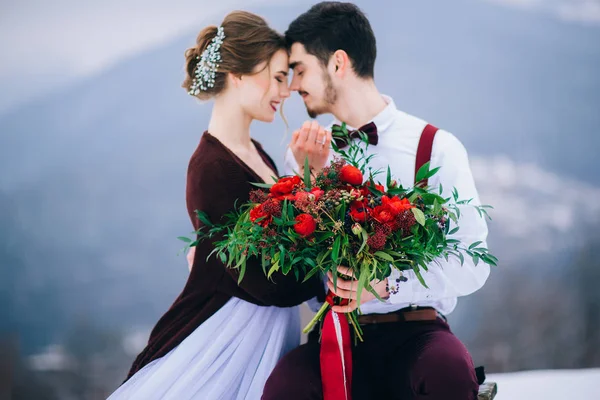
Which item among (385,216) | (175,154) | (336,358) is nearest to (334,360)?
(336,358)

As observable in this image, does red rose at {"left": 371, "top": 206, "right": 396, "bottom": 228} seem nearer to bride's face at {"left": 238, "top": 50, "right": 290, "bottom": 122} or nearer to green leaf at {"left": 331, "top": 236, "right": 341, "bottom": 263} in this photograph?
green leaf at {"left": 331, "top": 236, "right": 341, "bottom": 263}

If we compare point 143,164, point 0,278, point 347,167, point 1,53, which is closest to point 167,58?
point 143,164

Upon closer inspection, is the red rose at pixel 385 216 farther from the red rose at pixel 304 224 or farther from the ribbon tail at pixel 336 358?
the ribbon tail at pixel 336 358

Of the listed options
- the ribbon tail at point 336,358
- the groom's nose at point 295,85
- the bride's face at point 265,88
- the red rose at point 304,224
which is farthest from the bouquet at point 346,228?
the groom's nose at point 295,85

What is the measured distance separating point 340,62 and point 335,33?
127mm

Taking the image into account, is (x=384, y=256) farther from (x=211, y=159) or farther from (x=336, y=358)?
(x=211, y=159)

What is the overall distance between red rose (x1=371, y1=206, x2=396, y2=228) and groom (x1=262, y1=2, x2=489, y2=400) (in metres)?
0.23

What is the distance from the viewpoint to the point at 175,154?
5.13 m

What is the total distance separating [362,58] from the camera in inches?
116

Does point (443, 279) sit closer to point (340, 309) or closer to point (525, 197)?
point (340, 309)

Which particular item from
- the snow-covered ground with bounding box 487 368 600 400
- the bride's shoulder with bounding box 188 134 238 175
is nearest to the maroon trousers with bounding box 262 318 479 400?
the bride's shoulder with bounding box 188 134 238 175

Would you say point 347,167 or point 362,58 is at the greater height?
point 362,58

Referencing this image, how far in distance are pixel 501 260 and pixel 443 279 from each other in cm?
270

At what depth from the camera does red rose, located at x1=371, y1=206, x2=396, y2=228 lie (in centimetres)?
199
